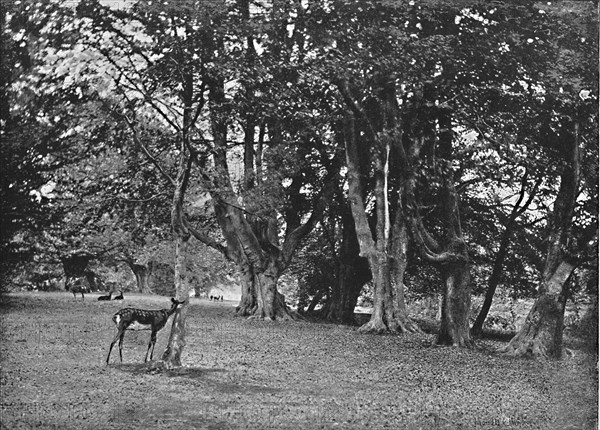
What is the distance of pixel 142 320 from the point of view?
4.88m

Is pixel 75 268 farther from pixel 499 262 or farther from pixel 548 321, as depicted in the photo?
pixel 548 321

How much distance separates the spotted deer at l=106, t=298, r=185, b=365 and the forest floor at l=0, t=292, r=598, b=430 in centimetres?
5

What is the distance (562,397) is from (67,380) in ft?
11.6

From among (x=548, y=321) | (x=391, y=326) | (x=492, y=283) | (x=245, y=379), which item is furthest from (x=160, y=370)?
(x=548, y=321)

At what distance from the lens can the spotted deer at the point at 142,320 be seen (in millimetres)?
4812

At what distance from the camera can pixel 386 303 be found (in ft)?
17.6

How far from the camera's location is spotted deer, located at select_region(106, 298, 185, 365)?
4812 millimetres

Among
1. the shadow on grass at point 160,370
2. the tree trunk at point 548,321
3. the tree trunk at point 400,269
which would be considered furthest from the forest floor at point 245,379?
the tree trunk at point 548,321

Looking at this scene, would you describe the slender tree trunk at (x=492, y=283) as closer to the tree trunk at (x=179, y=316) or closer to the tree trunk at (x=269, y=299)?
the tree trunk at (x=269, y=299)

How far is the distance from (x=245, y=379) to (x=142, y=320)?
809 mm

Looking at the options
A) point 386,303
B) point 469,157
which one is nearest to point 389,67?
point 469,157

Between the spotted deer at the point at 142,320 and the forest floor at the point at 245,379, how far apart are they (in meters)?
0.05

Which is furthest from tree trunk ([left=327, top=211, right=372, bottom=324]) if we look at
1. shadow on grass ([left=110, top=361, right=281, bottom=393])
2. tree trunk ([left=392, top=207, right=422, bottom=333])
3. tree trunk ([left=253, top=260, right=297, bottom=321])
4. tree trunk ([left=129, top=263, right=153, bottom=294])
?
tree trunk ([left=129, top=263, right=153, bottom=294])

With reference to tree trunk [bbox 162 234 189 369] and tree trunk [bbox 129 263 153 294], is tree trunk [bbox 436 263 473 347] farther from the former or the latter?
tree trunk [bbox 129 263 153 294]
